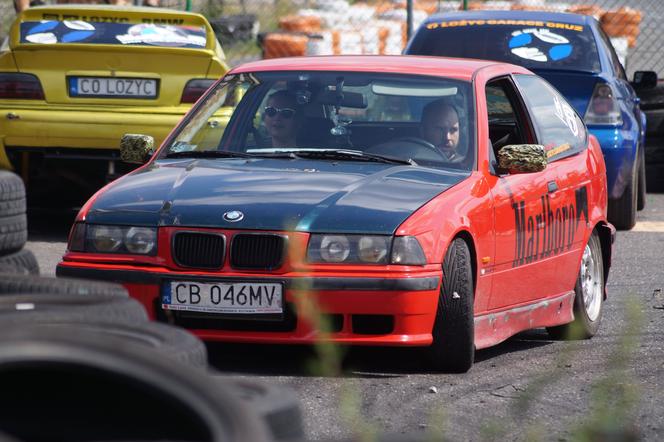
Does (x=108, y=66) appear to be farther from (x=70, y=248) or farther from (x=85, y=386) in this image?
(x=85, y=386)

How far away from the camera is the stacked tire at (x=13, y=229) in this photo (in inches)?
179

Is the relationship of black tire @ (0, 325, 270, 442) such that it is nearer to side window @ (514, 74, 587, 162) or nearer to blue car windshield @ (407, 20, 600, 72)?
side window @ (514, 74, 587, 162)

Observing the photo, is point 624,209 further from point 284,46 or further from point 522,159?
point 284,46

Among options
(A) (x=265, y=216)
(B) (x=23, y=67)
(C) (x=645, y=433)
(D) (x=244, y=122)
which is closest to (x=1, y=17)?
(B) (x=23, y=67)

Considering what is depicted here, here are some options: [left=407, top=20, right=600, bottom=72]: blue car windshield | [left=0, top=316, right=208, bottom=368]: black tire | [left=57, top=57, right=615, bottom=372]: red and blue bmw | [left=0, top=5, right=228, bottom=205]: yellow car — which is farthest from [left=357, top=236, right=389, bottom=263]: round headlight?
[left=407, top=20, right=600, bottom=72]: blue car windshield

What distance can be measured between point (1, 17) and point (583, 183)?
11.8 m

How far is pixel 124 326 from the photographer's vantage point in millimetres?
2855

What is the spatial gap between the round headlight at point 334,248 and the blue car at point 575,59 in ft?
18.1

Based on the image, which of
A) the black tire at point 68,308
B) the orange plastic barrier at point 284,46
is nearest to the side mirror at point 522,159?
the black tire at point 68,308

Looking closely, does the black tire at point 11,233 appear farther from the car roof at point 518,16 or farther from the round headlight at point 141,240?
the car roof at point 518,16

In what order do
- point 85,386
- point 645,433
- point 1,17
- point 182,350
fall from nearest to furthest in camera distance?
point 85,386
point 182,350
point 645,433
point 1,17

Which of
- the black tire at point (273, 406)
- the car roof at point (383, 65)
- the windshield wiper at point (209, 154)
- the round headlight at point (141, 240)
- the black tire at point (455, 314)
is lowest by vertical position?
the black tire at point (455, 314)

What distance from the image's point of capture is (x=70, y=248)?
5695 mm

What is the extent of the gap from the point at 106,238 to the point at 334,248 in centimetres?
97
